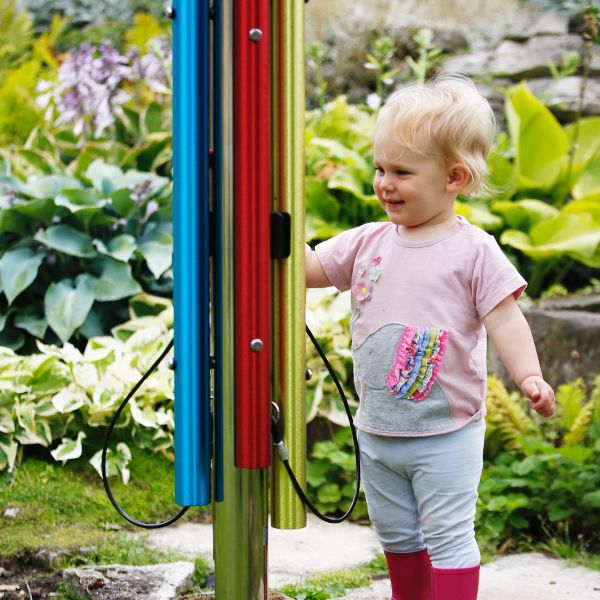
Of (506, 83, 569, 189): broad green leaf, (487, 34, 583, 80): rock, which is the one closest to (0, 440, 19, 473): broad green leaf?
(506, 83, 569, 189): broad green leaf

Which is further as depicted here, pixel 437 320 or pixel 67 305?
pixel 67 305

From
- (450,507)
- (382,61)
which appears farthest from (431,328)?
(382,61)

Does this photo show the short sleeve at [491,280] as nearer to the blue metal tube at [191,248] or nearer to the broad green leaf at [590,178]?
the blue metal tube at [191,248]

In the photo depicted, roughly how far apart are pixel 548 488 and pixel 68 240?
2.30 metres

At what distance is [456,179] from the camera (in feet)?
6.91

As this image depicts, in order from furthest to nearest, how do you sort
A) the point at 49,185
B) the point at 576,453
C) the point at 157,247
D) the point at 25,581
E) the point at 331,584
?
1. the point at 49,185
2. the point at 157,247
3. the point at 576,453
4. the point at 331,584
5. the point at 25,581

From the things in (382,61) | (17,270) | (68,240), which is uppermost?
(382,61)

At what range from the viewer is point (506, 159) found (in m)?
5.40

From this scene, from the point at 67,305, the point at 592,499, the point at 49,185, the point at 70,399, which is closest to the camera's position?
the point at 592,499

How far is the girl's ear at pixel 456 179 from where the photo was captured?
2096 mm

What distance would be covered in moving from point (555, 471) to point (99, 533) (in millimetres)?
1569

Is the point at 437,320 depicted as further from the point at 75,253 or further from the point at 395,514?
the point at 75,253

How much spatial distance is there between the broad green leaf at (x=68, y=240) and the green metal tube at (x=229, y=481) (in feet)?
7.82

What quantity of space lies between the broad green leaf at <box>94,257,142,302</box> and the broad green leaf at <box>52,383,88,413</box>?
2.21 ft
